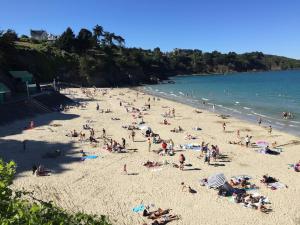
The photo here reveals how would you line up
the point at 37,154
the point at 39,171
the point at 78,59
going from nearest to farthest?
the point at 39,171, the point at 37,154, the point at 78,59

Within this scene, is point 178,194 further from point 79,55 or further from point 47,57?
point 79,55

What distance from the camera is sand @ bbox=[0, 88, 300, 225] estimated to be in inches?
699

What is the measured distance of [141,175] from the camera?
22.9 meters

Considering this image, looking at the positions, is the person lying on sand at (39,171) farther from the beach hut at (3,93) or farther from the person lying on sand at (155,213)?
the beach hut at (3,93)

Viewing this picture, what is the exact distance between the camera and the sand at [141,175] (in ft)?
58.3

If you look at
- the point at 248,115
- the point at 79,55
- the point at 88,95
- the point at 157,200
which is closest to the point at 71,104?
the point at 88,95

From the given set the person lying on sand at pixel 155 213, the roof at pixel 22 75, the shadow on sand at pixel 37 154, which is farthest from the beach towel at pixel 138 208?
the roof at pixel 22 75

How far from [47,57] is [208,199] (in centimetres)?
7173

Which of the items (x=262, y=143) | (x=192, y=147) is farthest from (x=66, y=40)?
(x=262, y=143)

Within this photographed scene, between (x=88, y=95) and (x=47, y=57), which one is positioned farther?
(x=47, y=57)

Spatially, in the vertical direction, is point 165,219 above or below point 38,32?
below

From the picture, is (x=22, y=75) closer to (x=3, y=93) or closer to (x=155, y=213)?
(x=3, y=93)

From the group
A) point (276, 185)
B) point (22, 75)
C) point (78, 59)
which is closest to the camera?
point (276, 185)

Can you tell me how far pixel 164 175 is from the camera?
75.2ft
